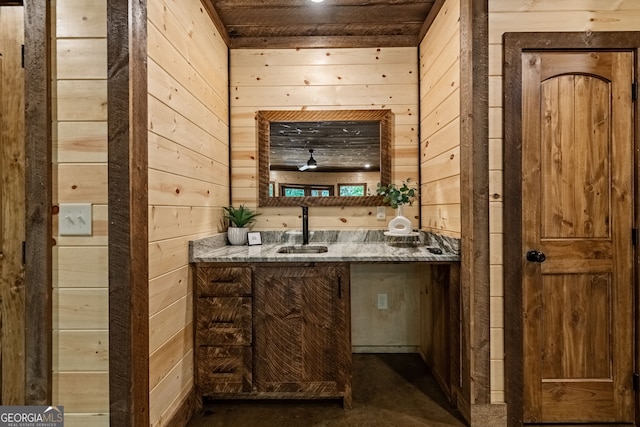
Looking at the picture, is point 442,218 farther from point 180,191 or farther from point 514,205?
point 180,191

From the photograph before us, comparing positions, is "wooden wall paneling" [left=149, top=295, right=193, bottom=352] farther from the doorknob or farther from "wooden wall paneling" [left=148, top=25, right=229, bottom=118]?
the doorknob

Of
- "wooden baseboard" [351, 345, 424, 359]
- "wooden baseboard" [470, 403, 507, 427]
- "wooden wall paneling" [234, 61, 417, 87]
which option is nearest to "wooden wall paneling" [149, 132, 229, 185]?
"wooden wall paneling" [234, 61, 417, 87]

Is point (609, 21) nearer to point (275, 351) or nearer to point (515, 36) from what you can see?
point (515, 36)

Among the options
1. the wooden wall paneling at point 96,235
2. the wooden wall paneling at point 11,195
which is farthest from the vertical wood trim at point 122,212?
the wooden wall paneling at point 11,195

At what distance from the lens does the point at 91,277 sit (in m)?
1.36

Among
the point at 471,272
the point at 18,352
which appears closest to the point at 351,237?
the point at 471,272

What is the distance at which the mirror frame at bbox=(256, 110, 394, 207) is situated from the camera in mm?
2717

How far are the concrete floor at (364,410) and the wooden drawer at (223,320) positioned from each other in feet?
1.42

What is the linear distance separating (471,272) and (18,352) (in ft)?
7.07

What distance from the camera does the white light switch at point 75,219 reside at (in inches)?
53.4

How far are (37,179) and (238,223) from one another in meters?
1.34

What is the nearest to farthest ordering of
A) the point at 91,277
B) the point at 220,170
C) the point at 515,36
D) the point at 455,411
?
the point at 91,277
the point at 515,36
the point at 455,411
the point at 220,170

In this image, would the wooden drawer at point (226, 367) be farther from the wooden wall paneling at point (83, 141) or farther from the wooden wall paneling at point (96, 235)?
the wooden wall paneling at point (83, 141)

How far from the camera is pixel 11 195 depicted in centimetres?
137
